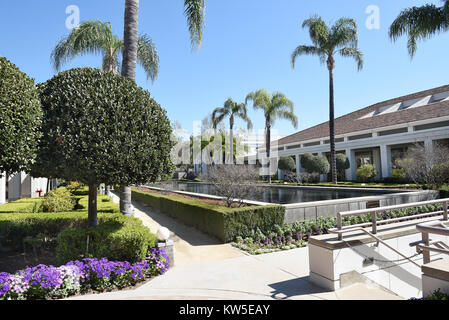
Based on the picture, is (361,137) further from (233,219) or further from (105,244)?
(105,244)

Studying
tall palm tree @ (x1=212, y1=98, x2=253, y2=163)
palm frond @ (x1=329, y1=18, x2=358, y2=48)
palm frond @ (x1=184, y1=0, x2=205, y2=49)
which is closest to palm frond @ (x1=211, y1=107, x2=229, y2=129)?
tall palm tree @ (x1=212, y1=98, x2=253, y2=163)

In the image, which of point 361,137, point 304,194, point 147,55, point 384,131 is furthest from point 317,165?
point 147,55

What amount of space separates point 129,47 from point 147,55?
18.1 ft

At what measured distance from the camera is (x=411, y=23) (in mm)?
14992

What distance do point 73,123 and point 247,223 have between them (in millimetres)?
5143

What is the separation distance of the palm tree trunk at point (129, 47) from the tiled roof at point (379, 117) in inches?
970

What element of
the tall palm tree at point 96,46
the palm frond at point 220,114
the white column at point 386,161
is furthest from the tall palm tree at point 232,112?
the tall palm tree at point 96,46

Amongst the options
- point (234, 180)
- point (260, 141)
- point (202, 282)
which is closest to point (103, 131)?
point (202, 282)

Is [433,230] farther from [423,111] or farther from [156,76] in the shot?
[423,111]

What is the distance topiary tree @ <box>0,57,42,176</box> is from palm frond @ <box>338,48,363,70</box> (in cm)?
2094

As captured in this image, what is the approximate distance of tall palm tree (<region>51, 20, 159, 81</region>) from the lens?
489 inches

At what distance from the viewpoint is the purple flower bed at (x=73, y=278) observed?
404 centimetres

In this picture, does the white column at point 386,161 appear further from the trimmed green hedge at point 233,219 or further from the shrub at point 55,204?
the shrub at point 55,204
